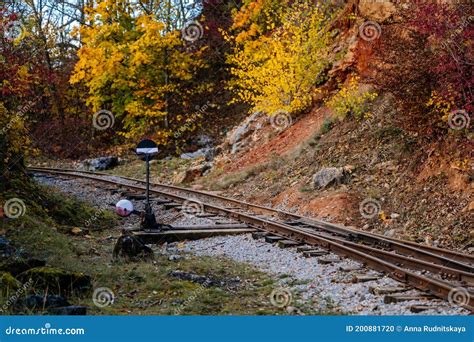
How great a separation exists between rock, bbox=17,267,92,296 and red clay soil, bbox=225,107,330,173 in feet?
42.4

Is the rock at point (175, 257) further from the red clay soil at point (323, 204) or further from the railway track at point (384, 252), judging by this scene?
the red clay soil at point (323, 204)

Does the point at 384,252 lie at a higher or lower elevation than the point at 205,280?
higher

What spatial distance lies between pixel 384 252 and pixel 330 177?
6.11 metres

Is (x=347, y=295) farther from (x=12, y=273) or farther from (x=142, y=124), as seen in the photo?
(x=142, y=124)

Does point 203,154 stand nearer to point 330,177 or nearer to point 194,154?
point 194,154

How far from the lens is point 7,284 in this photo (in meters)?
7.11

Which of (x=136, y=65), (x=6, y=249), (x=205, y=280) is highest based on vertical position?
(x=136, y=65)

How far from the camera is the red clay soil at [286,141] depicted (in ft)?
66.5

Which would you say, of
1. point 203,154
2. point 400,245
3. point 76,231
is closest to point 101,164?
point 203,154

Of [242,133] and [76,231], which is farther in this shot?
[242,133]

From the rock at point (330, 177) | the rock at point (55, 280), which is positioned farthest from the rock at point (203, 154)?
the rock at point (55, 280)

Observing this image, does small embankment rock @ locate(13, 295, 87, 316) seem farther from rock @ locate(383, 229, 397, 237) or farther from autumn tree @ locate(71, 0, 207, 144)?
autumn tree @ locate(71, 0, 207, 144)

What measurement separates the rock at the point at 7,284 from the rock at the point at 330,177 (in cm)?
988

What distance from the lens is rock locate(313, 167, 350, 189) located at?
50.9ft
